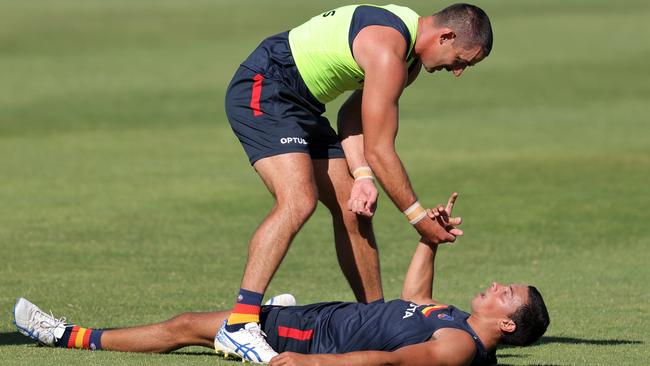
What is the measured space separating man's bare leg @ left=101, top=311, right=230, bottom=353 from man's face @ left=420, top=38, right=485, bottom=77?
195cm

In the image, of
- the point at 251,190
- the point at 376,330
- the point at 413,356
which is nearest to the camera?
the point at 413,356

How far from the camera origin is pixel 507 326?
7480mm

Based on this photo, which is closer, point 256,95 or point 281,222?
point 281,222

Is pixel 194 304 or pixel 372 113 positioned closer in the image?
pixel 372 113

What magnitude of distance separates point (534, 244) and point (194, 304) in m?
4.56

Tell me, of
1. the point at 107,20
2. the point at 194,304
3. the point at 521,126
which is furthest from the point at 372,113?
the point at 107,20

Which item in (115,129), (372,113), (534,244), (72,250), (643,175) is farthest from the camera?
(115,129)

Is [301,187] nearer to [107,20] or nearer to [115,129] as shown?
[115,129]

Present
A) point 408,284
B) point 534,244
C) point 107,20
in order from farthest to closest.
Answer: point 107,20 < point 534,244 < point 408,284

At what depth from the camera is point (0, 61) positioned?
115 ft

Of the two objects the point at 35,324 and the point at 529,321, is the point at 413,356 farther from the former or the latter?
the point at 35,324

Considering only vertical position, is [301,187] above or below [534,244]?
above

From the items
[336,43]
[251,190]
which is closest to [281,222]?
[336,43]

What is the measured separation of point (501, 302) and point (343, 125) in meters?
1.94
